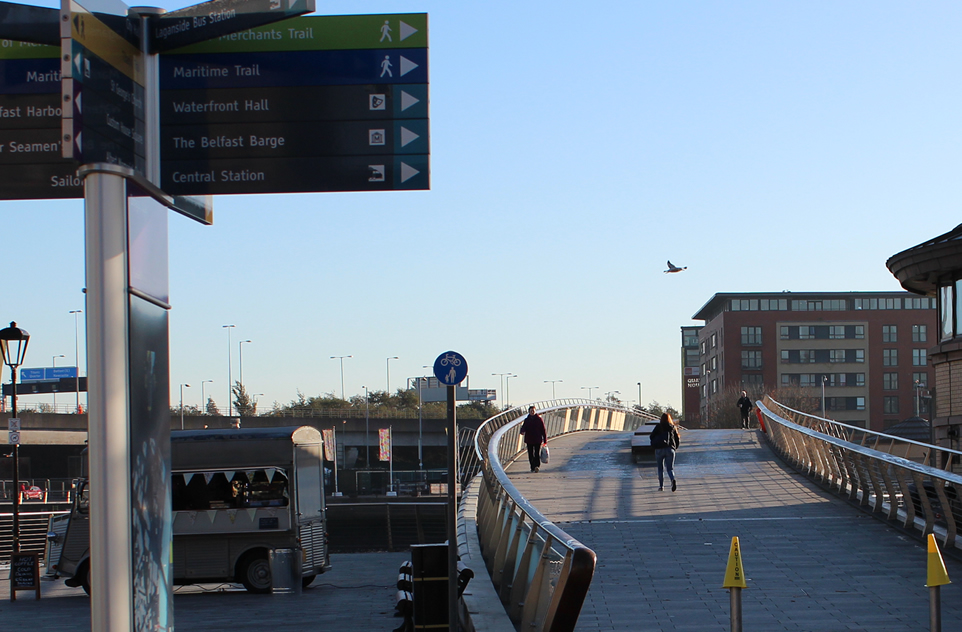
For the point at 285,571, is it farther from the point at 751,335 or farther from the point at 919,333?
the point at 919,333

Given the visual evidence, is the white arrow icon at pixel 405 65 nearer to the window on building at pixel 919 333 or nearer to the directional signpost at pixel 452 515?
the directional signpost at pixel 452 515

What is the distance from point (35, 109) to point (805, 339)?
390 feet

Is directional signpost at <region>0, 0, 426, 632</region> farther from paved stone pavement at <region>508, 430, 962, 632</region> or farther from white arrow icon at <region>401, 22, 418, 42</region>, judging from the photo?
paved stone pavement at <region>508, 430, 962, 632</region>

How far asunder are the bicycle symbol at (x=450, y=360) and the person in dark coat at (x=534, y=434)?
13291 millimetres

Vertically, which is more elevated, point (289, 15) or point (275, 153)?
point (289, 15)

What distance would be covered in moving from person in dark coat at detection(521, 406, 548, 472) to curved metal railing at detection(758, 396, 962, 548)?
18.5 feet

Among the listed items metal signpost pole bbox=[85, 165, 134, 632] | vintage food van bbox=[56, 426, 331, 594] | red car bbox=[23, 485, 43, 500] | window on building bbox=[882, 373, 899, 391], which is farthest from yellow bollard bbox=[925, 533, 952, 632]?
window on building bbox=[882, 373, 899, 391]

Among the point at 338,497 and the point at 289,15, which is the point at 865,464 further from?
the point at 338,497

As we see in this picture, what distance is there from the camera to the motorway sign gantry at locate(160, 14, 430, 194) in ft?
23.2

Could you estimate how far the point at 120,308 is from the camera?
633cm

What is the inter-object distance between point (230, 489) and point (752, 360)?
107m

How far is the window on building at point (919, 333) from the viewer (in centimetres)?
11656

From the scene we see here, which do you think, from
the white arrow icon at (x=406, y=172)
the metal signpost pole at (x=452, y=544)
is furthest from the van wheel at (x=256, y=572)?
the white arrow icon at (x=406, y=172)

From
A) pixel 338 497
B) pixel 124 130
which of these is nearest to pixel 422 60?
pixel 124 130
